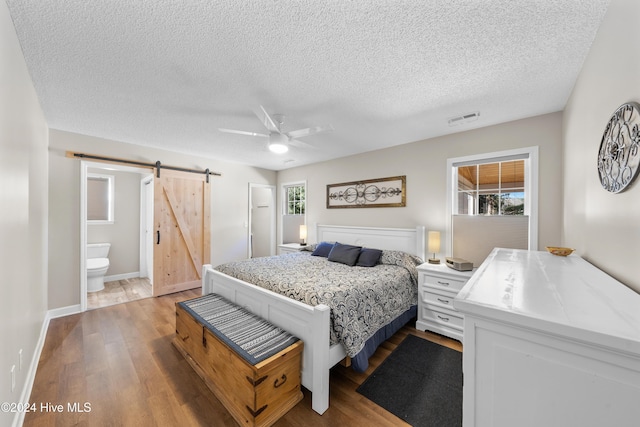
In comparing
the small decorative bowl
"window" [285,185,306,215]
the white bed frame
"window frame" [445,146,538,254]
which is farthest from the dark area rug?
"window" [285,185,306,215]

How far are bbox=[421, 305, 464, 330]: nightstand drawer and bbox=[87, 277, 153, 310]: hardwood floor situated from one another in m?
4.26

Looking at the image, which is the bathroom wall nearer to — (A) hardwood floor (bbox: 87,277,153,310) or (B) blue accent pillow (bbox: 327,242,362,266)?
(A) hardwood floor (bbox: 87,277,153,310)

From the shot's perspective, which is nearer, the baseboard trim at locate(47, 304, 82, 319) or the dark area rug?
the dark area rug

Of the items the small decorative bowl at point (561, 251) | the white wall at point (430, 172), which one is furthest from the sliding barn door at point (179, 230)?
the small decorative bowl at point (561, 251)

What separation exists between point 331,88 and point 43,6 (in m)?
1.82

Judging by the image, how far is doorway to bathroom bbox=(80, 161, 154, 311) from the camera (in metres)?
4.59

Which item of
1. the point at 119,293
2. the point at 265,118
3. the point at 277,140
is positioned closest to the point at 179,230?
the point at 119,293

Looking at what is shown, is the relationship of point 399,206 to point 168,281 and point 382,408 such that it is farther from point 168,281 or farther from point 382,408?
point 168,281

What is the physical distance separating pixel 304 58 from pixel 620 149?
72.9 inches

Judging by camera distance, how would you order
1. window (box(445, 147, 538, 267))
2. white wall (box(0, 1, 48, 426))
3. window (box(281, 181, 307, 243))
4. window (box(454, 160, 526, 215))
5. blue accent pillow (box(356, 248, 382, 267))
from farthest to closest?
window (box(281, 181, 307, 243))
blue accent pillow (box(356, 248, 382, 267))
window (box(454, 160, 526, 215))
window (box(445, 147, 538, 267))
white wall (box(0, 1, 48, 426))

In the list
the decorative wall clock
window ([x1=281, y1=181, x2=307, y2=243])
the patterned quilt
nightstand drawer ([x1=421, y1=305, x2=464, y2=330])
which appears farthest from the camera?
window ([x1=281, y1=181, x2=307, y2=243])

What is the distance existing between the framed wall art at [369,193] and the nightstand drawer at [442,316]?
5.10 feet

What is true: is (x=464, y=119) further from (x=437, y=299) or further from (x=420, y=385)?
(x=420, y=385)

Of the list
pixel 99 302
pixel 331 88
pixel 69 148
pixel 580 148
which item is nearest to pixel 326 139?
pixel 331 88
